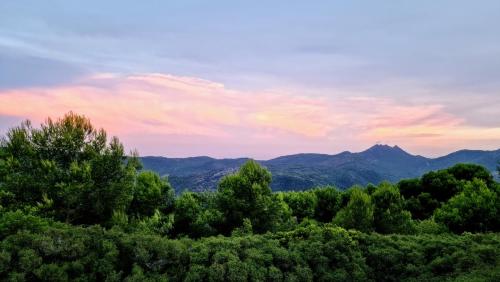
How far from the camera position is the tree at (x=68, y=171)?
36875 mm

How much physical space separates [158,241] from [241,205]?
2277 centimetres

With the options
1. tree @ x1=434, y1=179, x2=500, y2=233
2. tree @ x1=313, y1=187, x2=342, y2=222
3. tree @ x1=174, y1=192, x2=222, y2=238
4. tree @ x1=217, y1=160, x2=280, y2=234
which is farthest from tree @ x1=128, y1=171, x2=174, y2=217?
tree @ x1=434, y1=179, x2=500, y2=233

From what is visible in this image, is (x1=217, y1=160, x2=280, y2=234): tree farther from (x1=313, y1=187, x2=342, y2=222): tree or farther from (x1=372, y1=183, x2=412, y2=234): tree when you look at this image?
(x1=313, y1=187, x2=342, y2=222): tree

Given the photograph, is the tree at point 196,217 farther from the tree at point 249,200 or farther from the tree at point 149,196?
the tree at point 149,196

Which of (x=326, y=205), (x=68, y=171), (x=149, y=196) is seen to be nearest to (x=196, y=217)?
(x=149, y=196)

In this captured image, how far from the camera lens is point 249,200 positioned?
41.5 m

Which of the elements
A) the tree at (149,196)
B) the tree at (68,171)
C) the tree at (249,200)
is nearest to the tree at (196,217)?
the tree at (249,200)

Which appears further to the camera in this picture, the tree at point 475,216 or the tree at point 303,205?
the tree at point 303,205

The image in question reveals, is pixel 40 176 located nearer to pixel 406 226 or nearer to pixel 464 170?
pixel 406 226

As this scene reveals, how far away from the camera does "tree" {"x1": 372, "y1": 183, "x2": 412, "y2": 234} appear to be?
3647 centimetres

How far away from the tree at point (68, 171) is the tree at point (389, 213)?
77.5 feet

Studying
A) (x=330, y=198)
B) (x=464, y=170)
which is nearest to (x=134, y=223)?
(x=330, y=198)

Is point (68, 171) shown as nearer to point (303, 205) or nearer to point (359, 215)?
point (359, 215)

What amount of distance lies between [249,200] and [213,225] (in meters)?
4.45
